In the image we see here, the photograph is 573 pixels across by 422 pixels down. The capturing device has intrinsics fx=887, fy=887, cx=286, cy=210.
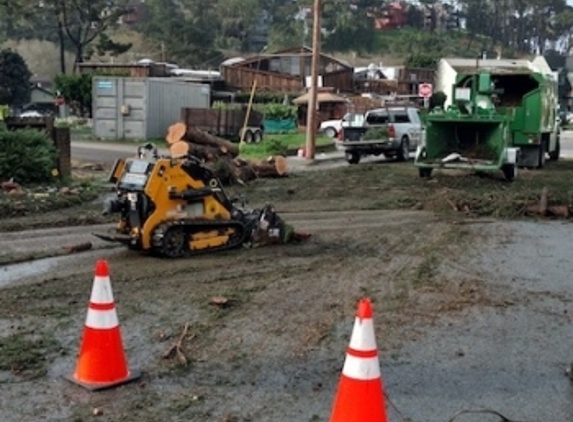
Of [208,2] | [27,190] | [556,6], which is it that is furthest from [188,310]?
[556,6]

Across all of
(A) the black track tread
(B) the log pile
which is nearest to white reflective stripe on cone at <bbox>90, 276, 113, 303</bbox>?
(A) the black track tread

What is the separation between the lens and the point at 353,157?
30156mm

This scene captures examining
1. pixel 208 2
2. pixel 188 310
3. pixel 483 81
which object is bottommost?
pixel 188 310

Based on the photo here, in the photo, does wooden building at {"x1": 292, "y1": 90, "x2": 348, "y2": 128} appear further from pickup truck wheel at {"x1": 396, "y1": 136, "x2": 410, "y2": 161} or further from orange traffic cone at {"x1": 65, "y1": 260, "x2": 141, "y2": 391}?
orange traffic cone at {"x1": 65, "y1": 260, "x2": 141, "y2": 391}

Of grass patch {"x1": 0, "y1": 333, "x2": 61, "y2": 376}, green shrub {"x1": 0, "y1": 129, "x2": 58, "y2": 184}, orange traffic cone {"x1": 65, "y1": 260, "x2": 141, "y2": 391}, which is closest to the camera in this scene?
orange traffic cone {"x1": 65, "y1": 260, "x2": 141, "y2": 391}

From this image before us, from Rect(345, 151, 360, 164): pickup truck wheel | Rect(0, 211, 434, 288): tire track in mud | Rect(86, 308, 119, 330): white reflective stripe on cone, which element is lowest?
Rect(0, 211, 434, 288): tire track in mud

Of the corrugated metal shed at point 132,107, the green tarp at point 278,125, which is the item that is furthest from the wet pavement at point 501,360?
the green tarp at point 278,125

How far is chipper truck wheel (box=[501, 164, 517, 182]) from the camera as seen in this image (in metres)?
21.6

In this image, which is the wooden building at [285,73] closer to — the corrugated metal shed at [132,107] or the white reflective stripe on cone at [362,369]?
the corrugated metal shed at [132,107]

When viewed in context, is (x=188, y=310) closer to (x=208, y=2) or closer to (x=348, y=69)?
(x=348, y=69)

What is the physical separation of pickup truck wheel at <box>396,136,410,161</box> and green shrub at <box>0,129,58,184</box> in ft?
44.0

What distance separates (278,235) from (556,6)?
152m

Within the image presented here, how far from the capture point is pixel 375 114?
101ft

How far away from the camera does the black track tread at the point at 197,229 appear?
11.2m
